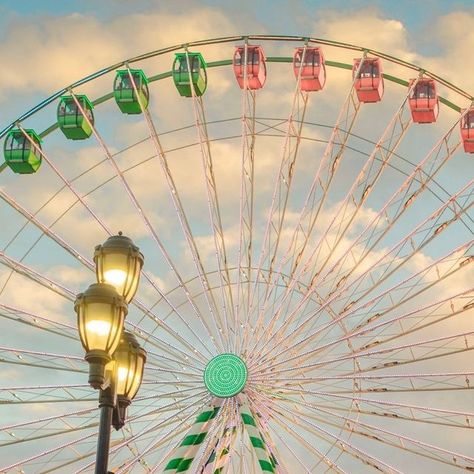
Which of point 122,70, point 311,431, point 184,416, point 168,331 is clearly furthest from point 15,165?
point 311,431

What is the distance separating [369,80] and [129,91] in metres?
6.84

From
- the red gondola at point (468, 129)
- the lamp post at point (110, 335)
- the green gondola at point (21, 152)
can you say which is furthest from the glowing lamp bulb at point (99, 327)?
the red gondola at point (468, 129)

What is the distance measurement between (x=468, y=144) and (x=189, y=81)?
27.0ft

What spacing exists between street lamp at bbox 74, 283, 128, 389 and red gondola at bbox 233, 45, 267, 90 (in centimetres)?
2139

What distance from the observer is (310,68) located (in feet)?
93.2

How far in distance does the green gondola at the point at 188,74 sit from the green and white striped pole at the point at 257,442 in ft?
30.6

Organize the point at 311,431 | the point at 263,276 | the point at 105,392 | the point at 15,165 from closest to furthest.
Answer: the point at 105,392
the point at 311,431
the point at 263,276
the point at 15,165

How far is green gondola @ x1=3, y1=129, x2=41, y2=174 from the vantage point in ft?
95.3

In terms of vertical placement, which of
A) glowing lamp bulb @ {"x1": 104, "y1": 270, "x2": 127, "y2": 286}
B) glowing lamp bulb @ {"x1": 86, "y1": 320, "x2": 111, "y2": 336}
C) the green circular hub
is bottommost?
glowing lamp bulb @ {"x1": 86, "y1": 320, "x2": 111, "y2": 336}

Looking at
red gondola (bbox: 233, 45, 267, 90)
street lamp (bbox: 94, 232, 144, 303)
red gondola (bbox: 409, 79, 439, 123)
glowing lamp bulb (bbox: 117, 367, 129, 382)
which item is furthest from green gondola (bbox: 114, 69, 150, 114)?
glowing lamp bulb (bbox: 117, 367, 129, 382)

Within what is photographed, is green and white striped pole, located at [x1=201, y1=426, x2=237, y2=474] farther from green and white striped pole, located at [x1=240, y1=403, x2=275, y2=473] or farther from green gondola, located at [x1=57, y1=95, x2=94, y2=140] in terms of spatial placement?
green gondola, located at [x1=57, y1=95, x2=94, y2=140]

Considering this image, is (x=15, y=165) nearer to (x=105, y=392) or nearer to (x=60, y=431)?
(x=60, y=431)

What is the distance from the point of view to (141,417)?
25.8m

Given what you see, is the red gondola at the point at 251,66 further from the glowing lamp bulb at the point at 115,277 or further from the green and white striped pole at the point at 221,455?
the glowing lamp bulb at the point at 115,277
